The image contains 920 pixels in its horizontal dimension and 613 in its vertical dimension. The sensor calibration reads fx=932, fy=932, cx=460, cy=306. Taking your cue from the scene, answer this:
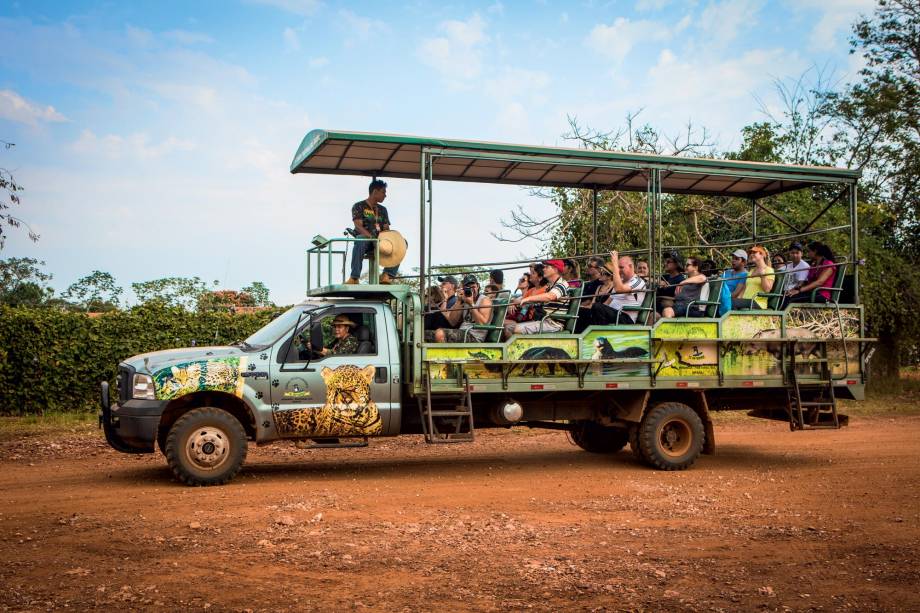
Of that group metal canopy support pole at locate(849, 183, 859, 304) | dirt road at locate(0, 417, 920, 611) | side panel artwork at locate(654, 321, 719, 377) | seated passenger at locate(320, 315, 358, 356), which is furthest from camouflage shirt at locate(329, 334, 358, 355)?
metal canopy support pole at locate(849, 183, 859, 304)

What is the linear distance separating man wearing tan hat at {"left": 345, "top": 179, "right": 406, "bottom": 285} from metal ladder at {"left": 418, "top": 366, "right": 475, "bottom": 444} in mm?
1742

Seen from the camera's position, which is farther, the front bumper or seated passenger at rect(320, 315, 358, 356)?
seated passenger at rect(320, 315, 358, 356)

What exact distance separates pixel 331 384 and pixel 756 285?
5.82 meters

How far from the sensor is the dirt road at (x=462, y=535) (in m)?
5.81

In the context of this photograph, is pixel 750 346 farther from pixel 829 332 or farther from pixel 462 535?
pixel 462 535

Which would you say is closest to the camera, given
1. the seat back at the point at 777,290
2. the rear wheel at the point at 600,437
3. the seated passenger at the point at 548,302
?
the seated passenger at the point at 548,302

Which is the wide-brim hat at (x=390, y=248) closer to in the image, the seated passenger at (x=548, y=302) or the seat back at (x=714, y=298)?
the seated passenger at (x=548, y=302)

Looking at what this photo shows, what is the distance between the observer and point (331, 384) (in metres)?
10.1

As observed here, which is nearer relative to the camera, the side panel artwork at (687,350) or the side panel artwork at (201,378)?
the side panel artwork at (201,378)

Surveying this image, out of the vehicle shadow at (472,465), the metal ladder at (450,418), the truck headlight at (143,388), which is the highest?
the truck headlight at (143,388)

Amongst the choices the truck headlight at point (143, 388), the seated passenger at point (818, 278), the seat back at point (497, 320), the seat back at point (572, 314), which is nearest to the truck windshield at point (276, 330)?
the truck headlight at point (143, 388)

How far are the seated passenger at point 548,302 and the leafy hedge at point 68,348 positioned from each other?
753 cm

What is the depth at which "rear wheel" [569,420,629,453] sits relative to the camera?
42.6 ft

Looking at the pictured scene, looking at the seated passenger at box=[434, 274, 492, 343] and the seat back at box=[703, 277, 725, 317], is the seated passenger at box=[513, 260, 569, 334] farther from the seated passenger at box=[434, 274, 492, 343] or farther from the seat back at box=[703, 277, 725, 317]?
the seat back at box=[703, 277, 725, 317]
